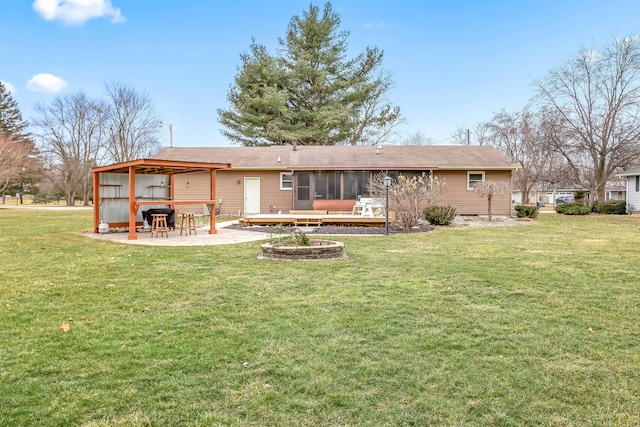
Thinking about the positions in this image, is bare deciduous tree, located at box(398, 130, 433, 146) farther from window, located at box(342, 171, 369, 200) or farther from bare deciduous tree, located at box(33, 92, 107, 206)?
bare deciduous tree, located at box(33, 92, 107, 206)

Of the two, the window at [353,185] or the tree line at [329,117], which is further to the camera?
the tree line at [329,117]

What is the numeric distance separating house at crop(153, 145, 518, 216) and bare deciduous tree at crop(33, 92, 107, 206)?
62.7 ft

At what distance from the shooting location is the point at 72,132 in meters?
34.6

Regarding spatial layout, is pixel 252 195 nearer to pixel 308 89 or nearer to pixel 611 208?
pixel 308 89

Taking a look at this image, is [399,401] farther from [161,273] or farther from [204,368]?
[161,273]

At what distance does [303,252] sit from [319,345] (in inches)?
147

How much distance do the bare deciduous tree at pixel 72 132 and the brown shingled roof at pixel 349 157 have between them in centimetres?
1824

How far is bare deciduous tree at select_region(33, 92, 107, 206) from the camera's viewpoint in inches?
1335

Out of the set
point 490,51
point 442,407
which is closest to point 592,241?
point 442,407

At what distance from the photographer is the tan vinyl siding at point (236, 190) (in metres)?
19.1

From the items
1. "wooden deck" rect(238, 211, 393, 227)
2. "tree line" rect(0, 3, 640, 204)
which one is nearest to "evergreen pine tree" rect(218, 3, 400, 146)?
"tree line" rect(0, 3, 640, 204)

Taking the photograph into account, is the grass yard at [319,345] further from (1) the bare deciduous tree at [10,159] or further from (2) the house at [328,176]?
(1) the bare deciduous tree at [10,159]

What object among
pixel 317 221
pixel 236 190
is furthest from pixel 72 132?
pixel 317 221

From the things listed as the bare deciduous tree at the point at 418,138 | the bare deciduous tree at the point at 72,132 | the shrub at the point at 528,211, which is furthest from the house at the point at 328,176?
the bare deciduous tree at the point at 418,138
